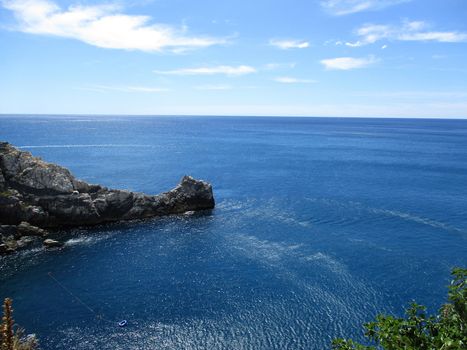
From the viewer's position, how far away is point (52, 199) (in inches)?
3179

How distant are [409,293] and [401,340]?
134ft

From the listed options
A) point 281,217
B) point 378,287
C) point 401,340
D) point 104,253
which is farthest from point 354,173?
point 401,340

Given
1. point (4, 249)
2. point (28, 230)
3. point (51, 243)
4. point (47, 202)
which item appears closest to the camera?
point (4, 249)

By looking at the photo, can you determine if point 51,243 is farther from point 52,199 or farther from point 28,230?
point 52,199

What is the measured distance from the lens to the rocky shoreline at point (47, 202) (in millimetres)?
76438

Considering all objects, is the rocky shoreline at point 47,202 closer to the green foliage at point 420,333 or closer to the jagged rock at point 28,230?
the jagged rock at point 28,230

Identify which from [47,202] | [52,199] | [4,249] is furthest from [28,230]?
[52,199]

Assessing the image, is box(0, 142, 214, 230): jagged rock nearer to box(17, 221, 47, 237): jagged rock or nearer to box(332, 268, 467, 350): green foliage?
box(17, 221, 47, 237): jagged rock

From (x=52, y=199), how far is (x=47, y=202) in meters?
1.09

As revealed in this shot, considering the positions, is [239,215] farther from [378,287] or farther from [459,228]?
[459,228]

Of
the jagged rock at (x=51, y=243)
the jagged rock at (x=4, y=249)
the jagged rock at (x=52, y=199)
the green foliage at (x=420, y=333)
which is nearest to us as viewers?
the green foliage at (x=420, y=333)

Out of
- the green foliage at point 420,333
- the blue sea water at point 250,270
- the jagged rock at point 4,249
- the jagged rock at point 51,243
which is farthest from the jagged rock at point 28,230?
the green foliage at point 420,333

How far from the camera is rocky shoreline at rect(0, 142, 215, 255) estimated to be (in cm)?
7644

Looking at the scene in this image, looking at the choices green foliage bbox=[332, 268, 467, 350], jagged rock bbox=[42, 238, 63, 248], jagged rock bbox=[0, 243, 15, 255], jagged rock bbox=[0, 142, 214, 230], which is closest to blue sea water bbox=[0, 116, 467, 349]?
jagged rock bbox=[42, 238, 63, 248]
